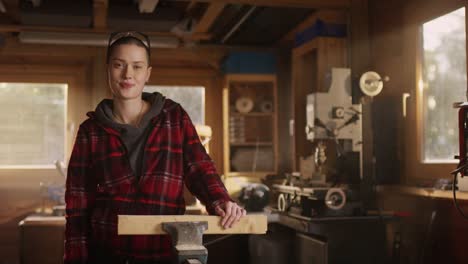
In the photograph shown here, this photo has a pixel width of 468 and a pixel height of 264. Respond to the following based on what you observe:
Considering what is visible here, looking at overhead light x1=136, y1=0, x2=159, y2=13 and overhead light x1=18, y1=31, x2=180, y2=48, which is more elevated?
overhead light x1=136, y1=0, x2=159, y2=13

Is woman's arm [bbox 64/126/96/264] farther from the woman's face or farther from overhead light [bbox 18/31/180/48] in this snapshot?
overhead light [bbox 18/31/180/48]

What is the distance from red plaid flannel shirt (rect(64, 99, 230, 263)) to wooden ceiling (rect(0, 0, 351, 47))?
2892 mm

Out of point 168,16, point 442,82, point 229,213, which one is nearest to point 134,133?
point 229,213

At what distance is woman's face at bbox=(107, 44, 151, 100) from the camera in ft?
5.76

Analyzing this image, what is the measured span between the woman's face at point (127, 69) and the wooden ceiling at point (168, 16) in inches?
114

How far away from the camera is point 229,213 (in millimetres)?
1580

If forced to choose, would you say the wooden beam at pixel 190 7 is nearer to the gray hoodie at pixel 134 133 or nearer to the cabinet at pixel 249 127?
the cabinet at pixel 249 127

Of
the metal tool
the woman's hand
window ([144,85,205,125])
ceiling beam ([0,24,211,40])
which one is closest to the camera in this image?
the metal tool

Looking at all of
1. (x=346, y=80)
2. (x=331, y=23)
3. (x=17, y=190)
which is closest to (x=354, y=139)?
(x=346, y=80)

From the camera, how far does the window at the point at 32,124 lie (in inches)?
254

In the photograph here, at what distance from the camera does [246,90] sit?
668cm

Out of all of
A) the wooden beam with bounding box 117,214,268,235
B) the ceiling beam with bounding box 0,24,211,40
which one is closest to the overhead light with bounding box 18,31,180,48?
the ceiling beam with bounding box 0,24,211,40

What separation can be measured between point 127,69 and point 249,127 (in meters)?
4.86

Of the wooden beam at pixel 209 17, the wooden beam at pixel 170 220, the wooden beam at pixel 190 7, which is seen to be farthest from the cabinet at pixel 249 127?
the wooden beam at pixel 170 220
